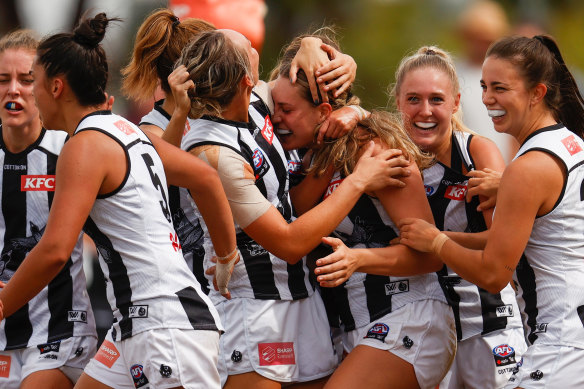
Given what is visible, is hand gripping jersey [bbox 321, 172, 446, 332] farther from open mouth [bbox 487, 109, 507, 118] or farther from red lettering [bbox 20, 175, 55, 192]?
red lettering [bbox 20, 175, 55, 192]

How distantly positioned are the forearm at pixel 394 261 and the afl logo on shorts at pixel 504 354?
2.31 ft

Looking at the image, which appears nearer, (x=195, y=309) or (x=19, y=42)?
(x=195, y=309)

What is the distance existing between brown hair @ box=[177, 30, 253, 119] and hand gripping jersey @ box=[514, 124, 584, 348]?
130 centimetres

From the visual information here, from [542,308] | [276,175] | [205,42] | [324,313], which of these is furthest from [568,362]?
[205,42]

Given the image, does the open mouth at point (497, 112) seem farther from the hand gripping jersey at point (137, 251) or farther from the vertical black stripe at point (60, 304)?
the vertical black stripe at point (60, 304)

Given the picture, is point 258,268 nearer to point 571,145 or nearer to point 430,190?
point 430,190

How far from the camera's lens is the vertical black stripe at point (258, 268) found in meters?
4.22

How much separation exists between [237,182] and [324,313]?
2.87ft

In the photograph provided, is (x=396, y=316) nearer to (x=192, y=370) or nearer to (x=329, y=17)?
(x=192, y=370)

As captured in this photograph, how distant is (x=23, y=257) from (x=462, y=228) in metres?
2.26

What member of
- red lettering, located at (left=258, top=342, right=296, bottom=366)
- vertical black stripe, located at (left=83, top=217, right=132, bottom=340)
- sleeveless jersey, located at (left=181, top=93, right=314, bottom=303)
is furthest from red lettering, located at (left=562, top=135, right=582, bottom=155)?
vertical black stripe, located at (left=83, top=217, right=132, bottom=340)

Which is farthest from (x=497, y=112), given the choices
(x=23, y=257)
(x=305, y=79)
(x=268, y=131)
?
(x=23, y=257)

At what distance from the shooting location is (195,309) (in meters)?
3.72

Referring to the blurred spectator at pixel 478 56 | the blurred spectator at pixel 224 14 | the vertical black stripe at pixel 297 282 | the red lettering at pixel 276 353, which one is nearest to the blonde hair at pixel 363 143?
the vertical black stripe at pixel 297 282
